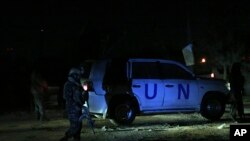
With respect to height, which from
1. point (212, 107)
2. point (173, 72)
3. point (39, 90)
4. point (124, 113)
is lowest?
point (124, 113)

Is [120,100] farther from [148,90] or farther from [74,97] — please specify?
[74,97]

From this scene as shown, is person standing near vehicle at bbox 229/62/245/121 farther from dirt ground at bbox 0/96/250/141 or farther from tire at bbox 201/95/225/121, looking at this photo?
tire at bbox 201/95/225/121

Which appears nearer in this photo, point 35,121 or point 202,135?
point 202,135

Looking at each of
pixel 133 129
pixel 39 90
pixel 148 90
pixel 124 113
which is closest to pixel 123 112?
pixel 124 113

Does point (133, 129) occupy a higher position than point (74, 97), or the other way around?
point (74, 97)

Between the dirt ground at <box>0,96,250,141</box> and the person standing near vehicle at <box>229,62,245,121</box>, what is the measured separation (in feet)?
1.31

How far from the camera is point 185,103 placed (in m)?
→ 18.0

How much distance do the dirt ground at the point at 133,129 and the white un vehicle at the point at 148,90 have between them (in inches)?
16.9

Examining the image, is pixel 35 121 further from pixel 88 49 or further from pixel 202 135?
pixel 88 49

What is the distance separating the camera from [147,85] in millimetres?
17312

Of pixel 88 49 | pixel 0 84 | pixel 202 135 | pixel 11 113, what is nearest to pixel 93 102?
pixel 202 135

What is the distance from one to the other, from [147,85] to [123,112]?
1077 millimetres

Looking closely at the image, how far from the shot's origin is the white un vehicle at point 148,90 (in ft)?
55.4

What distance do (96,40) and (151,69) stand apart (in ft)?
71.8
